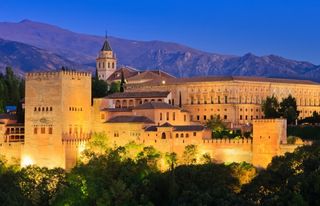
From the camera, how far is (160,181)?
40.0m

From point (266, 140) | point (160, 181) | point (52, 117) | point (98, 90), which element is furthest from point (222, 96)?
point (160, 181)

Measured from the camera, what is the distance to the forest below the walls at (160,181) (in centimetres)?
3256

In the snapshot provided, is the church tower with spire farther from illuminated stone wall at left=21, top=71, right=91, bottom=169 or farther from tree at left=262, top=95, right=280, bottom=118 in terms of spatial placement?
illuminated stone wall at left=21, top=71, right=91, bottom=169

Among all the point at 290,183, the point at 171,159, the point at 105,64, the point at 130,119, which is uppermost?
the point at 105,64

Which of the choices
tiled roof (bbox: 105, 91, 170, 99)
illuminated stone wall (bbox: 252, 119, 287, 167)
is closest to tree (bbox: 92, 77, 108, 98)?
tiled roof (bbox: 105, 91, 170, 99)

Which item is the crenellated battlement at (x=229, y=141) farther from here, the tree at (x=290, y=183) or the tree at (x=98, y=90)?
the tree at (x=98, y=90)

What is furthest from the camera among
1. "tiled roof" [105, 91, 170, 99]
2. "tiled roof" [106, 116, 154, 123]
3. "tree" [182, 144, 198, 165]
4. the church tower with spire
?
the church tower with spire

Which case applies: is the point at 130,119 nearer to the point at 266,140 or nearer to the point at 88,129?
the point at 88,129

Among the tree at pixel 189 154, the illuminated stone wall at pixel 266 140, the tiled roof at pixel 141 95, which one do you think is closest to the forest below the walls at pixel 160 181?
the tree at pixel 189 154

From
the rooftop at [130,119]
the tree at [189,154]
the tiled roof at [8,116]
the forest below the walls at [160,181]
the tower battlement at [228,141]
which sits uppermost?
the tiled roof at [8,116]

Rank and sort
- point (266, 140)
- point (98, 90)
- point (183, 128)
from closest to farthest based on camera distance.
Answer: point (266, 140)
point (183, 128)
point (98, 90)

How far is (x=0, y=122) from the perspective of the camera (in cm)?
5219

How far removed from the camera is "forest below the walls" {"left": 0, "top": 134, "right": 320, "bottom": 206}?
32.6 metres

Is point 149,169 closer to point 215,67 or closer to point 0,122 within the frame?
point 0,122
